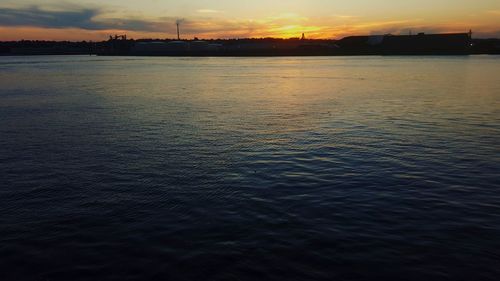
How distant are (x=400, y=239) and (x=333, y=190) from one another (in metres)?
4.34

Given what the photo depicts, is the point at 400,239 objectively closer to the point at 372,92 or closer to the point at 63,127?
the point at 63,127

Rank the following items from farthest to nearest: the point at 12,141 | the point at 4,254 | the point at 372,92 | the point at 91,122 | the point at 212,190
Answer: the point at 372,92 → the point at 91,122 → the point at 12,141 → the point at 212,190 → the point at 4,254

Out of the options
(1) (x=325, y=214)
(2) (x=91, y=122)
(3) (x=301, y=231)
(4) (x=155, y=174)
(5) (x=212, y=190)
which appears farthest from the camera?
(2) (x=91, y=122)

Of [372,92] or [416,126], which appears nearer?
[416,126]

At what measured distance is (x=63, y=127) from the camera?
1141 inches

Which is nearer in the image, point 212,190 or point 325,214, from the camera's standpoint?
point 325,214

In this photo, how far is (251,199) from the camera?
1488cm

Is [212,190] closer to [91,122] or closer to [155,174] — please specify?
[155,174]

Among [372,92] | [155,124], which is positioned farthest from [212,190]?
[372,92]

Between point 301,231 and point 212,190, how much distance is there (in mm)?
4631

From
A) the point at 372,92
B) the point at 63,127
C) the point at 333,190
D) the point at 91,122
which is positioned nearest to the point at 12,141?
the point at 63,127

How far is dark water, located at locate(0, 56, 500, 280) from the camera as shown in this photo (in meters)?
10.5

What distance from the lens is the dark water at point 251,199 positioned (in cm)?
1048

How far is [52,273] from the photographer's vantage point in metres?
10.1
